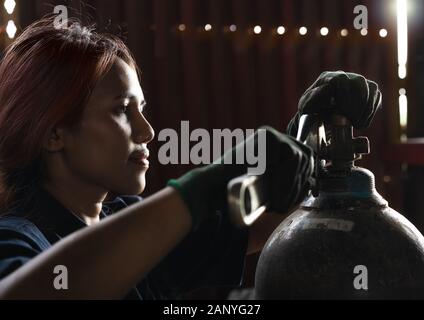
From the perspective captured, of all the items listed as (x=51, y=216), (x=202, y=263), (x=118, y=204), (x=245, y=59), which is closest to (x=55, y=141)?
(x=51, y=216)

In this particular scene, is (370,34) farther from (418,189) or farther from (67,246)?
(67,246)

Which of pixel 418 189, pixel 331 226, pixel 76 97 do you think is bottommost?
pixel 418 189

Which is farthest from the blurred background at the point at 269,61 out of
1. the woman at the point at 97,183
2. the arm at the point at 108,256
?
the arm at the point at 108,256

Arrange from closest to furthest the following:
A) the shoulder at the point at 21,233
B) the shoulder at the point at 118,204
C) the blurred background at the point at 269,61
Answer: the shoulder at the point at 21,233 → the shoulder at the point at 118,204 → the blurred background at the point at 269,61

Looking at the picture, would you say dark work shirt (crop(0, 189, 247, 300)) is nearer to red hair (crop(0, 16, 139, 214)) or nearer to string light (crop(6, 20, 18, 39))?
red hair (crop(0, 16, 139, 214))

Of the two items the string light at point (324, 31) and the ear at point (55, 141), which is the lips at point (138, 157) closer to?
the ear at point (55, 141)

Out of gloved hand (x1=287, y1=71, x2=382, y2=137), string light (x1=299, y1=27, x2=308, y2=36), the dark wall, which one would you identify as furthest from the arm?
string light (x1=299, y1=27, x2=308, y2=36)

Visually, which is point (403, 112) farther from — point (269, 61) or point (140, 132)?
point (140, 132)

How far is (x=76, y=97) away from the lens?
111 centimetres

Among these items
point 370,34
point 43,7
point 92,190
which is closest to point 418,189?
point 370,34

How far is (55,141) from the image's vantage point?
3.80 feet

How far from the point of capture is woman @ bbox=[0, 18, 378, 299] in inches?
27.8

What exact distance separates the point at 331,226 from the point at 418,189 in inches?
102

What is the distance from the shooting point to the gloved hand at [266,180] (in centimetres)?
70
